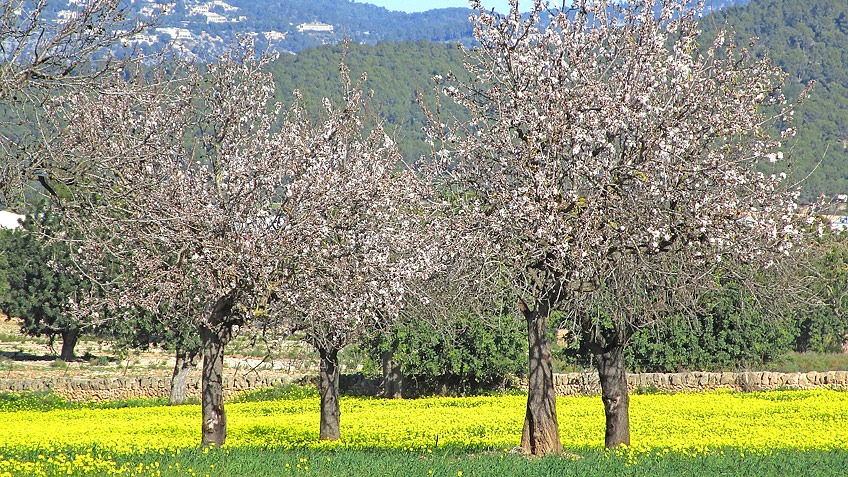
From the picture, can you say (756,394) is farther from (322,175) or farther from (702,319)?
(322,175)

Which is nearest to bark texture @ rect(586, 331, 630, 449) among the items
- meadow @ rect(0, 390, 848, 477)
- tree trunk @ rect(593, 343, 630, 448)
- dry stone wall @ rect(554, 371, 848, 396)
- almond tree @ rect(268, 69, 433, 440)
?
tree trunk @ rect(593, 343, 630, 448)

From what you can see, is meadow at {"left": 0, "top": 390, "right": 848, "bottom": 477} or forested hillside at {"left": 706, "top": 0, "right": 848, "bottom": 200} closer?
meadow at {"left": 0, "top": 390, "right": 848, "bottom": 477}

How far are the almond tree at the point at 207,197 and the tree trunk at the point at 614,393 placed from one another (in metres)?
6.91

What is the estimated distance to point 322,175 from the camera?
664 inches

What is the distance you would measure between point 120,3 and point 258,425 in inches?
631

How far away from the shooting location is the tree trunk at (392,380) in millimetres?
39188

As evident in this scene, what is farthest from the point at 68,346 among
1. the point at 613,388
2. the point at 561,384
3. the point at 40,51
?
the point at 40,51

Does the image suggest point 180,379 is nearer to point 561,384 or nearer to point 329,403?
point 561,384

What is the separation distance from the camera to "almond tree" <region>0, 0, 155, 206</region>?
37.0ft

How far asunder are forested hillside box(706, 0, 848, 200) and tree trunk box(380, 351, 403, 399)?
87.5m

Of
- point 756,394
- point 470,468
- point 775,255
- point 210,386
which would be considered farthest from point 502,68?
point 756,394

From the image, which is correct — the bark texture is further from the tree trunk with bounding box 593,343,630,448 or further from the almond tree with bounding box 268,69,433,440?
the almond tree with bounding box 268,69,433,440

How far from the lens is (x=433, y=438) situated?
22.1 meters

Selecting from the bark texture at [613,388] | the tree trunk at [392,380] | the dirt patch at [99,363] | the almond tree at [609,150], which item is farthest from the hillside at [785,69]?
the almond tree at [609,150]
